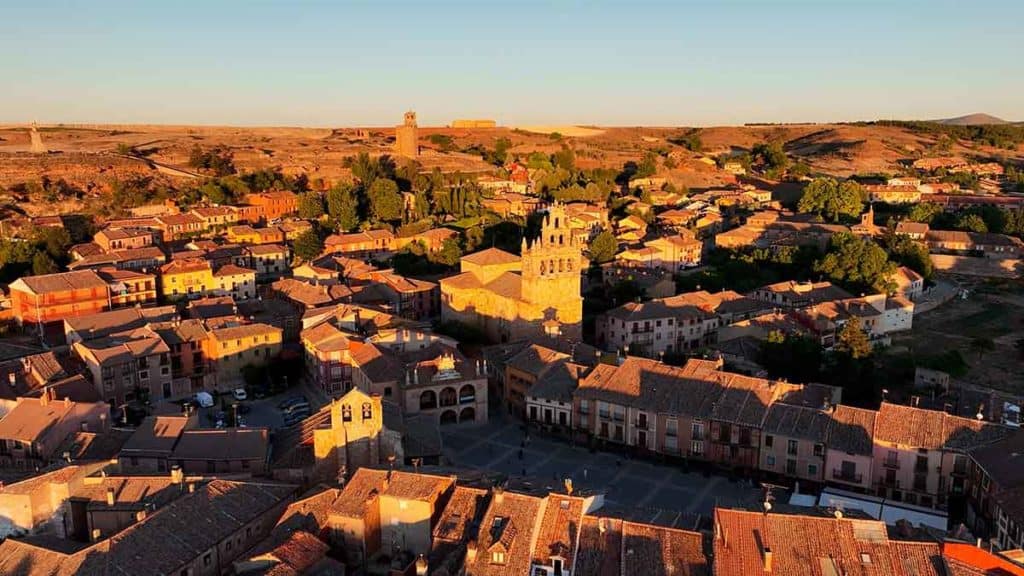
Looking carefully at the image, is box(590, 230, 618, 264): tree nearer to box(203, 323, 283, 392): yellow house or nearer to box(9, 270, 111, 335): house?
box(203, 323, 283, 392): yellow house

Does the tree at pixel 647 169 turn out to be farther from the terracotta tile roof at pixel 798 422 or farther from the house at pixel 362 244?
the terracotta tile roof at pixel 798 422

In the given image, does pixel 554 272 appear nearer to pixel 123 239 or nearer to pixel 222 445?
pixel 222 445

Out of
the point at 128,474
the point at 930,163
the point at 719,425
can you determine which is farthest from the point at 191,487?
the point at 930,163

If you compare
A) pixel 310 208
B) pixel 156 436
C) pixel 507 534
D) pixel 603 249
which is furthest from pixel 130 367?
pixel 310 208

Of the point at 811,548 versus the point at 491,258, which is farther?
the point at 491,258

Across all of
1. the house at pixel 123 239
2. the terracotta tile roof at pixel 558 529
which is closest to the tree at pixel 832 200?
the house at pixel 123 239

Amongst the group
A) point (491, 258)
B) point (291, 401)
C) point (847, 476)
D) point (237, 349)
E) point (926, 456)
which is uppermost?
point (491, 258)

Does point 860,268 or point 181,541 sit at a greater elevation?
point 860,268
